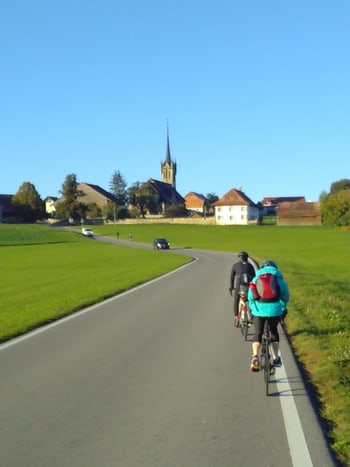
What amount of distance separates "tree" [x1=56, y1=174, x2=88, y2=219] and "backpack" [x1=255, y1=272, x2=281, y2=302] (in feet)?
444

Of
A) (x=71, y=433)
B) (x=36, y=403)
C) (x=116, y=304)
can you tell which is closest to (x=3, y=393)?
(x=36, y=403)

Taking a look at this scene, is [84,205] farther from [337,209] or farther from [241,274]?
[241,274]

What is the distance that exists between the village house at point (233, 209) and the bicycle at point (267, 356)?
133m

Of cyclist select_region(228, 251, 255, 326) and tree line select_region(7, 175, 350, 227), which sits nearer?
cyclist select_region(228, 251, 255, 326)

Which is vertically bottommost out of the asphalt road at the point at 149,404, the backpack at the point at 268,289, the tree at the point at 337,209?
the asphalt road at the point at 149,404

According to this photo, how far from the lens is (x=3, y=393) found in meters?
6.90

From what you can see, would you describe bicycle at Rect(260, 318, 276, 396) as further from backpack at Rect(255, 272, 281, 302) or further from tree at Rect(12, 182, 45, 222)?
tree at Rect(12, 182, 45, 222)

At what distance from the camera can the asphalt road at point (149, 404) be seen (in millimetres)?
4949

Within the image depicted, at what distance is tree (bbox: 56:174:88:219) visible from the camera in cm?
14062

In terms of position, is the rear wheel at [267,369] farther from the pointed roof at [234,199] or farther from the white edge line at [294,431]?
the pointed roof at [234,199]

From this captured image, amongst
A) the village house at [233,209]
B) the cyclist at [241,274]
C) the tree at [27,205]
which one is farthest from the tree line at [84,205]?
the cyclist at [241,274]

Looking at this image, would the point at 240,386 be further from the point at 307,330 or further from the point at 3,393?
the point at 307,330

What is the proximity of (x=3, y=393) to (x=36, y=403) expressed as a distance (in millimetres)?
652

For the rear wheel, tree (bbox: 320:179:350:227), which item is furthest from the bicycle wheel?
tree (bbox: 320:179:350:227)
